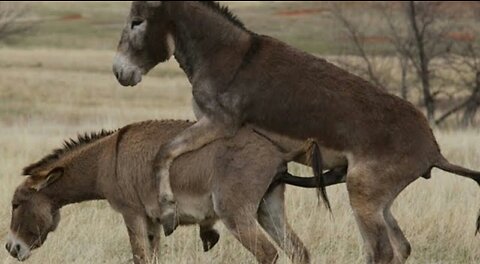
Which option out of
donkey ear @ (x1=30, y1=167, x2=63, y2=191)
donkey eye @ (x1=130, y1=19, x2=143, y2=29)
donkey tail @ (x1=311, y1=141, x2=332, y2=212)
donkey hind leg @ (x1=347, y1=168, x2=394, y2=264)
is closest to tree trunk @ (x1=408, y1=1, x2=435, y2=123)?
donkey eye @ (x1=130, y1=19, x2=143, y2=29)

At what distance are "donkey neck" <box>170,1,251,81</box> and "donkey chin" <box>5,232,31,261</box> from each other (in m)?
1.97

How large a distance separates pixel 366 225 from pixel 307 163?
67 centimetres

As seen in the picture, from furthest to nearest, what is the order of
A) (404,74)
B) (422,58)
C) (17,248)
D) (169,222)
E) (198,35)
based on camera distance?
(404,74)
(422,58)
(198,35)
(17,248)
(169,222)

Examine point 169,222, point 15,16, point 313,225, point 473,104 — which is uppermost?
point 169,222

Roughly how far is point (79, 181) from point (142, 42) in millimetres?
1297

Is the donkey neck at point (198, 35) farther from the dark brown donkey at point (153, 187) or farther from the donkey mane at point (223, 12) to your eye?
the dark brown donkey at point (153, 187)

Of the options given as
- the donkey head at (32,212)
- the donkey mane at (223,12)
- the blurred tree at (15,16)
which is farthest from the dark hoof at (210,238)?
the blurred tree at (15,16)

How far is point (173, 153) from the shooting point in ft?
28.3

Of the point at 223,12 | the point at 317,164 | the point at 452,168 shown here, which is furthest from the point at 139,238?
the point at 452,168

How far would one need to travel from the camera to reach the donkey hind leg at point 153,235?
8.85 m

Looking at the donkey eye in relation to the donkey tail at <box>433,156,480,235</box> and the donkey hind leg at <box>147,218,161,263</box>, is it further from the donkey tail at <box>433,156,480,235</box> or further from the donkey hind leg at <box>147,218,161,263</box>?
the donkey tail at <box>433,156,480,235</box>

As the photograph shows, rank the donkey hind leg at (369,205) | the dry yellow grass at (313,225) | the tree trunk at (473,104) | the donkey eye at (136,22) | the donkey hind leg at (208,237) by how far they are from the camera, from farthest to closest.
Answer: the tree trunk at (473,104) → the dry yellow grass at (313,225) → the donkey hind leg at (208,237) → the donkey eye at (136,22) → the donkey hind leg at (369,205)

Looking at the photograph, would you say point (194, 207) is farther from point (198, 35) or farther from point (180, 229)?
point (180, 229)

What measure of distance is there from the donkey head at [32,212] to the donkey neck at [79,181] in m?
0.07
